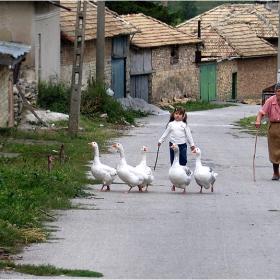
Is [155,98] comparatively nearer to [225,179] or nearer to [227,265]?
[225,179]

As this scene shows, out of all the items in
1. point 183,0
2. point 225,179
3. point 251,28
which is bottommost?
point 225,179

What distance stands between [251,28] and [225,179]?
120 feet

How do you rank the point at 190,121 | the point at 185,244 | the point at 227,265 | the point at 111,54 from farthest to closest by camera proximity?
the point at 111,54
the point at 190,121
the point at 185,244
the point at 227,265

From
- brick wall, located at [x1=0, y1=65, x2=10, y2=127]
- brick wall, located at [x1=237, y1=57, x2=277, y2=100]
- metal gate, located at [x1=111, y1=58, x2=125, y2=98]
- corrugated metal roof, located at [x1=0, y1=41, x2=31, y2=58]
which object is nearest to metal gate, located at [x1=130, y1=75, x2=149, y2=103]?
metal gate, located at [x1=111, y1=58, x2=125, y2=98]

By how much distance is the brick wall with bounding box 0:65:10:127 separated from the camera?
2089 centimetres

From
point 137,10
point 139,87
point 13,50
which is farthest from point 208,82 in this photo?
point 13,50

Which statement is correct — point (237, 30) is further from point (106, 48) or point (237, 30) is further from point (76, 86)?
point (76, 86)

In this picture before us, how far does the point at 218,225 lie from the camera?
9430mm

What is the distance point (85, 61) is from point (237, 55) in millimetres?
15106

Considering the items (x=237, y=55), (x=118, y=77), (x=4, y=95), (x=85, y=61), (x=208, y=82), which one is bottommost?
(x=4, y=95)

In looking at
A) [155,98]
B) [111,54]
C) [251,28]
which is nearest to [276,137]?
[111,54]

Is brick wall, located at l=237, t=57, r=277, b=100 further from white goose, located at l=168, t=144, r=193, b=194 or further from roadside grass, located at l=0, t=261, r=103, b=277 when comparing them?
roadside grass, located at l=0, t=261, r=103, b=277

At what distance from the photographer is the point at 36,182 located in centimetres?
1156

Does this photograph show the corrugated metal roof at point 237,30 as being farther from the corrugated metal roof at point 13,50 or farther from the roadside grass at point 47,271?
the roadside grass at point 47,271
